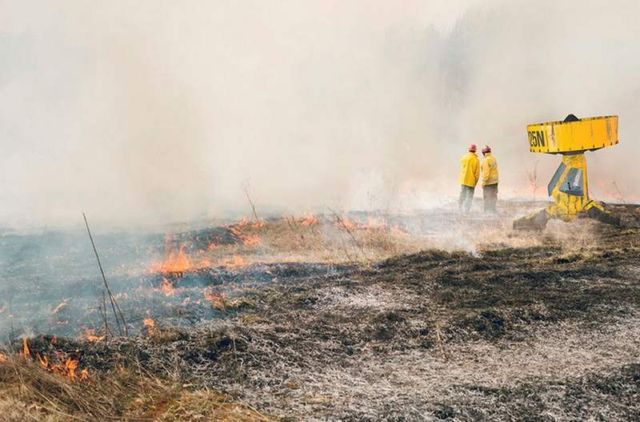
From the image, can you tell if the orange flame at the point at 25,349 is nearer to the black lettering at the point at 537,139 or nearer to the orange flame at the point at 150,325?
the orange flame at the point at 150,325

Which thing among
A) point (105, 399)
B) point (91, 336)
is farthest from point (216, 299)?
point (105, 399)

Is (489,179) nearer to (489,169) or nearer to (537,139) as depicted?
(489,169)

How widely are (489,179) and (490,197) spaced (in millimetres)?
510

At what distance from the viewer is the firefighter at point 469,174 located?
45.5 feet

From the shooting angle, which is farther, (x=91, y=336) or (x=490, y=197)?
(x=490, y=197)

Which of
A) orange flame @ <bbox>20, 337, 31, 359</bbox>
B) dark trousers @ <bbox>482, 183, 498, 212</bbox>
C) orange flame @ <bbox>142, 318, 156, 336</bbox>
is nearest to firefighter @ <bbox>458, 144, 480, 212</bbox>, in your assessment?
dark trousers @ <bbox>482, 183, 498, 212</bbox>

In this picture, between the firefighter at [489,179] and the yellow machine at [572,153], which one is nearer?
the yellow machine at [572,153]

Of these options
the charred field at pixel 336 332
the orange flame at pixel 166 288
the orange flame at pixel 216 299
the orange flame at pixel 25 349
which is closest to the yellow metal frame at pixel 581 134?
the charred field at pixel 336 332

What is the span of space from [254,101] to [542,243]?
42.2ft

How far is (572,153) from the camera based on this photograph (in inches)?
415

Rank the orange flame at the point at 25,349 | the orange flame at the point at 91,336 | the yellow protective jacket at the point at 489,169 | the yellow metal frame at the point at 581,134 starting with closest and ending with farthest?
the orange flame at the point at 25,349 < the orange flame at the point at 91,336 < the yellow metal frame at the point at 581,134 < the yellow protective jacket at the point at 489,169

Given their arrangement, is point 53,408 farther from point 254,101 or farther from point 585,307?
point 254,101

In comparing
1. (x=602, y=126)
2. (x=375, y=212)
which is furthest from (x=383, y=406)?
(x=375, y=212)

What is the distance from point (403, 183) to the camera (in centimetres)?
1942
